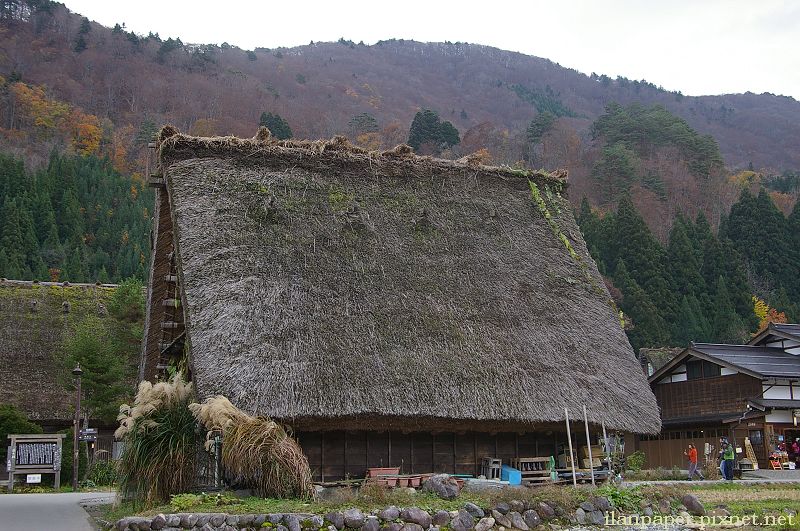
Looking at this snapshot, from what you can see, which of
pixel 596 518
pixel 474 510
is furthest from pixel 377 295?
pixel 596 518

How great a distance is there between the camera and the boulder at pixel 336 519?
1186 centimetres

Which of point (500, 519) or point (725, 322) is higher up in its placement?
point (725, 322)

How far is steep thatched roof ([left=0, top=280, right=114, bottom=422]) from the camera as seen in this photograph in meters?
31.2

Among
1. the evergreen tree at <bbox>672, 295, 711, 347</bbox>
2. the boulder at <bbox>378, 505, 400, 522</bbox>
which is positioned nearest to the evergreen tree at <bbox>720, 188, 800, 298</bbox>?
the evergreen tree at <bbox>672, 295, 711, 347</bbox>

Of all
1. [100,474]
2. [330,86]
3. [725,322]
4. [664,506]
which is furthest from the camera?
[330,86]

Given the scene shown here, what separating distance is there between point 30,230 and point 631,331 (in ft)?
131

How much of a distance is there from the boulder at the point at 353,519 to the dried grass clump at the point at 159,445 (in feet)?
13.8

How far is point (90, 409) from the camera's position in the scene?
31.3 metres

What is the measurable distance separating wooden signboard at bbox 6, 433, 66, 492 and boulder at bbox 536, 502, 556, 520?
1884 centimetres

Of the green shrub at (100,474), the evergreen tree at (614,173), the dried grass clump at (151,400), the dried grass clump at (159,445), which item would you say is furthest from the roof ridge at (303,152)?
the evergreen tree at (614,173)

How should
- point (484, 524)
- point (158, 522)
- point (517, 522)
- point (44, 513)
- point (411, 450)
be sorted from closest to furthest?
point (158, 522) → point (484, 524) → point (517, 522) → point (411, 450) → point (44, 513)

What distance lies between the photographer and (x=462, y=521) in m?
12.5

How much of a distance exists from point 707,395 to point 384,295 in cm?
1846

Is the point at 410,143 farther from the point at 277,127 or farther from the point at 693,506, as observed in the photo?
the point at 693,506
